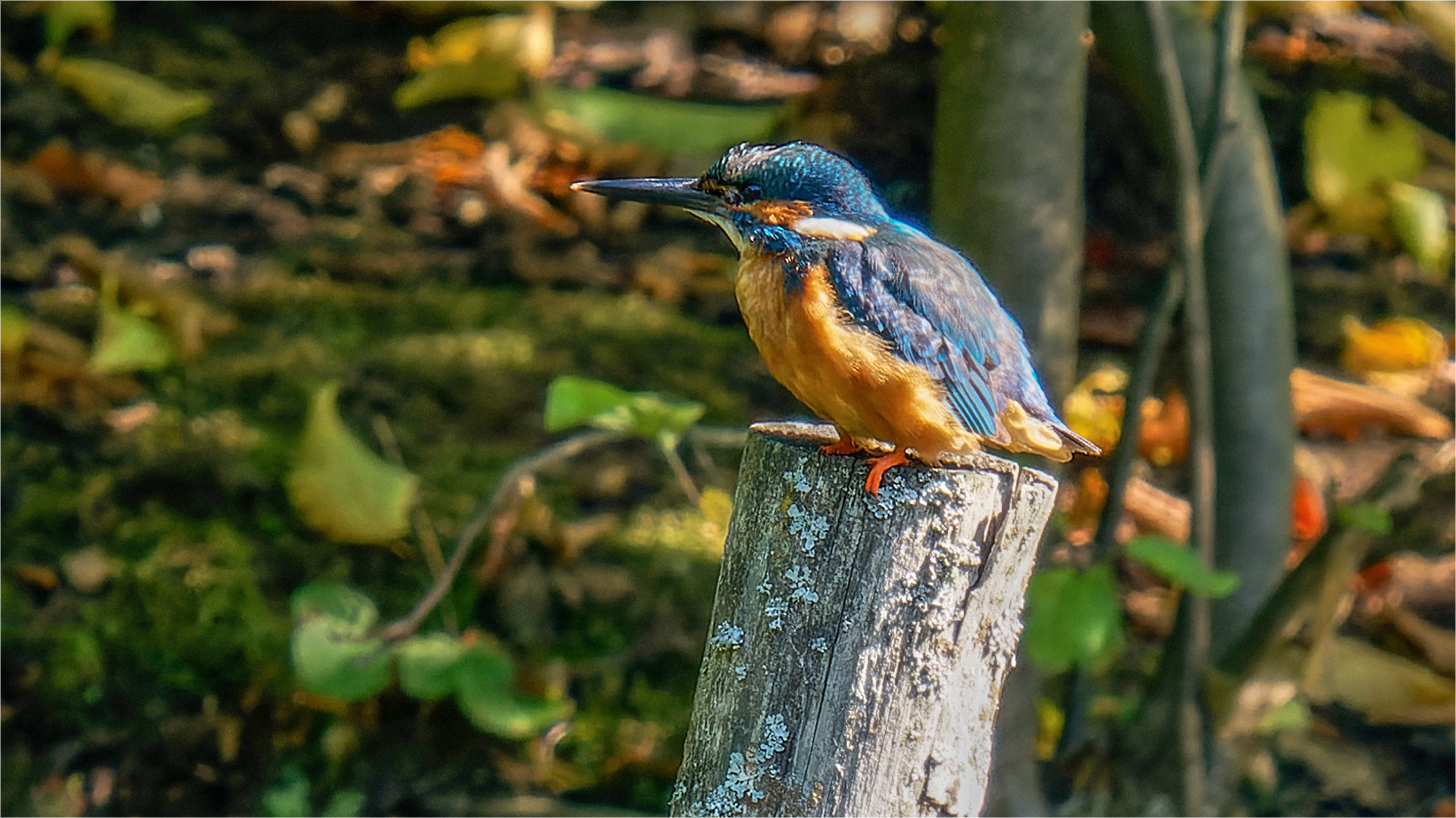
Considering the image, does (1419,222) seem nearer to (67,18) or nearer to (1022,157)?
(1022,157)

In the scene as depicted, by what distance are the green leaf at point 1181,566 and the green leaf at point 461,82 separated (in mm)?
3911

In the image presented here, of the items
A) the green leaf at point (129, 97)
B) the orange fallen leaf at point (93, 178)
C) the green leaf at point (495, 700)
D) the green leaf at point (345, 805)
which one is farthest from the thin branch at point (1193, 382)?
the green leaf at point (129, 97)

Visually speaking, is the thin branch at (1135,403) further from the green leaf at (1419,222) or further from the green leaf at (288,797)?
the green leaf at (288,797)

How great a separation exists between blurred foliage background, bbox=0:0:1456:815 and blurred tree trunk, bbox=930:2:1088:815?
3cm

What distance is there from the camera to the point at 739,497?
2.19 m

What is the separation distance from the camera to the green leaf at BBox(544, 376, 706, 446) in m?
2.88

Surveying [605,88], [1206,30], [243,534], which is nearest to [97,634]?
[243,534]

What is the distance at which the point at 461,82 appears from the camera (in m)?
5.98

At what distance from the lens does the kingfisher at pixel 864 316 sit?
7.02ft

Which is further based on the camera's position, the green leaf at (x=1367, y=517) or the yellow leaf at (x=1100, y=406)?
the yellow leaf at (x=1100, y=406)

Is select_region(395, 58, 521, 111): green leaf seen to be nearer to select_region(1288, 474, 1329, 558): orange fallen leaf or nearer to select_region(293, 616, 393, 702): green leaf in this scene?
select_region(293, 616, 393, 702): green leaf

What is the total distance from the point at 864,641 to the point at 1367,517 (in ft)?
6.37

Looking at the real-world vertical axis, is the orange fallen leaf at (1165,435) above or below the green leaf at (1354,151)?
below

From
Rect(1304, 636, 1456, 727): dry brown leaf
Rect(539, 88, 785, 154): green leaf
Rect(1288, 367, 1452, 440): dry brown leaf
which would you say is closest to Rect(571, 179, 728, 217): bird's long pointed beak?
Rect(1304, 636, 1456, 727): dry brown leaf
